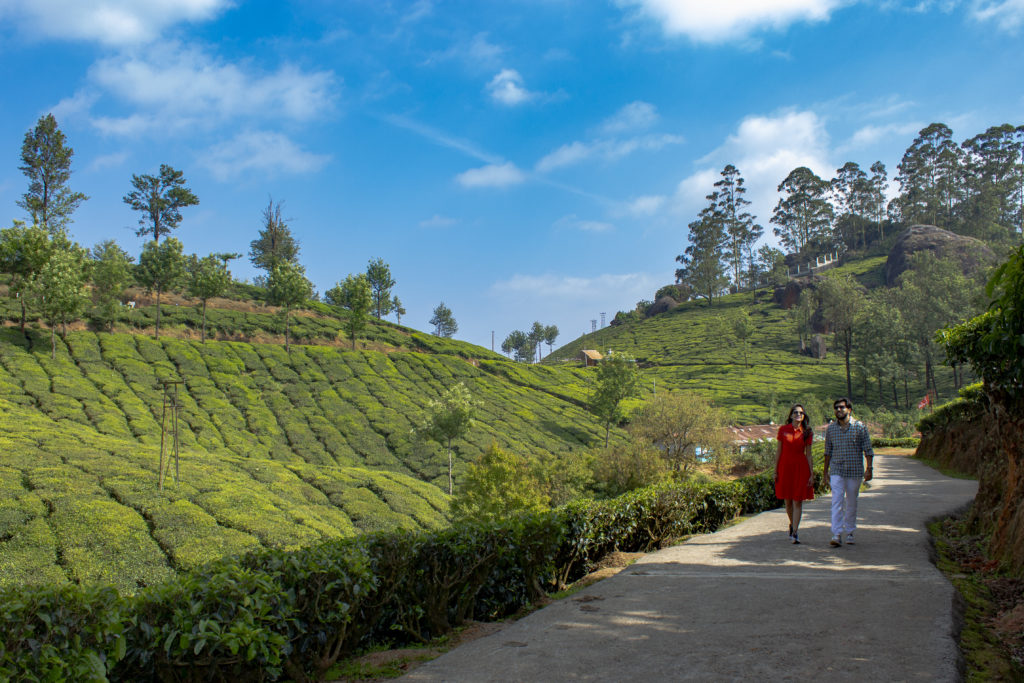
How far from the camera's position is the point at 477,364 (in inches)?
2436

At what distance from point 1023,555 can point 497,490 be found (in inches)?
825

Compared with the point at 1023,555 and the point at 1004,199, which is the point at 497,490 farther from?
the point at 1004,199

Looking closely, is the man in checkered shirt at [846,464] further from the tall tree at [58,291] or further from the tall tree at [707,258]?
the tall tree at [707,258]

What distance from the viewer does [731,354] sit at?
283ft

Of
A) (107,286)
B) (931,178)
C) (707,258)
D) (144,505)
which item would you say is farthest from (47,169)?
(931,178)

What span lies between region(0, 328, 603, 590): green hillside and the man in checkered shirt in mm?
10427

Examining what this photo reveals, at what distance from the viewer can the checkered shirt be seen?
7.56 m

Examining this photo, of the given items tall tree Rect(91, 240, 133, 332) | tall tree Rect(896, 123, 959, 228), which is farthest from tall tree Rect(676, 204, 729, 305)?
tall tree Rect(91, 240, 133, 332)

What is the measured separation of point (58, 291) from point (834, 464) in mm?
41633

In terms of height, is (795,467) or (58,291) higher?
(58,291)

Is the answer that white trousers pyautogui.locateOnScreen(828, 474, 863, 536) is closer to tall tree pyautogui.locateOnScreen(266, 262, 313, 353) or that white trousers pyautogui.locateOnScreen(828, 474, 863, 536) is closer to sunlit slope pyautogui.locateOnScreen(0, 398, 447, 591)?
sunlit slope pyautogui.locateOnScreen(0, 398, 447, 591)

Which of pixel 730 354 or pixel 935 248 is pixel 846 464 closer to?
pixel 730 354

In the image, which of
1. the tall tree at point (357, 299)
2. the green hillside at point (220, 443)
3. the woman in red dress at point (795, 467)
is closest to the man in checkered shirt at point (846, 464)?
the woman in red dress at point (795, 467)

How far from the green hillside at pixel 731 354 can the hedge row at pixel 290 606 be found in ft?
172
